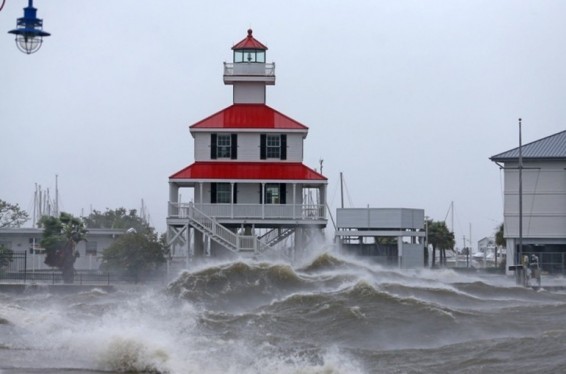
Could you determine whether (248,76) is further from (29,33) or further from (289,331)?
(29,33)

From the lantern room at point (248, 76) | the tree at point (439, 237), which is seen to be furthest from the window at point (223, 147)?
the tree at point (439, 237)

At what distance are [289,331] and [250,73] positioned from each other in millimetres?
33015

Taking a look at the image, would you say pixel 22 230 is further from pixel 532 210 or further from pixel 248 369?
pixel 248 369

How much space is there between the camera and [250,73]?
59875 millimetres

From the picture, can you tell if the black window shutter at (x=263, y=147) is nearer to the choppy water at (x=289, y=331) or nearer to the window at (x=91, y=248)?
the choppy water at (x=289, y=331)

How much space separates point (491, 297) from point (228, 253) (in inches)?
669

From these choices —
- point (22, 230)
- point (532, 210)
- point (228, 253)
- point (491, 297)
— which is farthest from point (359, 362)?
point (22, 230)

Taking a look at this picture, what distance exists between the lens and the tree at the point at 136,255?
6181 cm

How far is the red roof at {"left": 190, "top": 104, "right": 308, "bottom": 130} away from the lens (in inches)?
2281

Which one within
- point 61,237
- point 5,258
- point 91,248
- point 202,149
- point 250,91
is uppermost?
point 250,91

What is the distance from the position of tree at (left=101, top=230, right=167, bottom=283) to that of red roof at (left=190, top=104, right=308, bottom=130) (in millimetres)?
8382

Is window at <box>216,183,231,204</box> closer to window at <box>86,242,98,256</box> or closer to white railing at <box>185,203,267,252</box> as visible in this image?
white railing at <box>185,203,267,252</box>

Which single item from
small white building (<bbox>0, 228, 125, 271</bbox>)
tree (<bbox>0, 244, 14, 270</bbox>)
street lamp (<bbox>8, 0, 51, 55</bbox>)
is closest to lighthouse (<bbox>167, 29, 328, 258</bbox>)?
tree (<bbox>0, 244, 14, 270</bbox>)

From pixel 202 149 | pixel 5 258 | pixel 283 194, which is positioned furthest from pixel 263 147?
pixel 5 258
